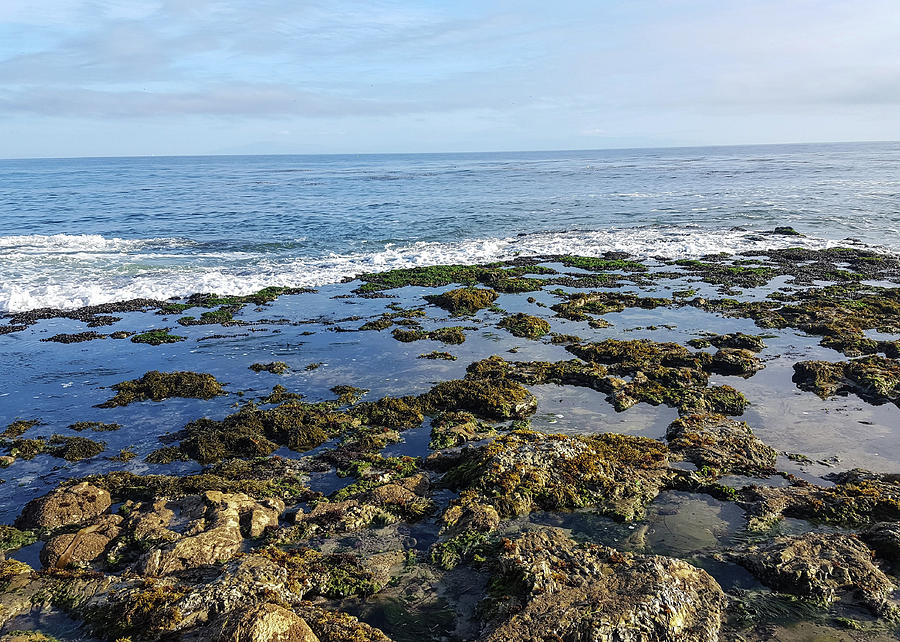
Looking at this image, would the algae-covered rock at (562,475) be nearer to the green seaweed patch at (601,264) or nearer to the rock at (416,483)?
the rock at (416,483)

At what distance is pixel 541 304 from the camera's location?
64.5 ft

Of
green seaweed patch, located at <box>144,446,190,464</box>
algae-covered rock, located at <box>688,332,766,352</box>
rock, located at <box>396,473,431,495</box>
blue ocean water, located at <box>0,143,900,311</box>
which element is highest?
blue ocean water, located at <box>0,143,900,311</box>

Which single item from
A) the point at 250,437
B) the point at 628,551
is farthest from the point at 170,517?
the point at 628,551

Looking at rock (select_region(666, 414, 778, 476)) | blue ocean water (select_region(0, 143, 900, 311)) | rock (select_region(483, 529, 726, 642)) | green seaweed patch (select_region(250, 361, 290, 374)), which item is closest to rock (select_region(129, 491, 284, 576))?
rock (select_region(483, 529, 726, 642))

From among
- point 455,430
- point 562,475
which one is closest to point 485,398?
point 455,430

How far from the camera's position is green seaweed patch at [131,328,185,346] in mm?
16250

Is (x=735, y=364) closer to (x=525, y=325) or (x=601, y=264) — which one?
(x=525, y=325)

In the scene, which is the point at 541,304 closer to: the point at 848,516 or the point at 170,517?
the point at 848,516

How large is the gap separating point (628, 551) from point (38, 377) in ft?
46.3

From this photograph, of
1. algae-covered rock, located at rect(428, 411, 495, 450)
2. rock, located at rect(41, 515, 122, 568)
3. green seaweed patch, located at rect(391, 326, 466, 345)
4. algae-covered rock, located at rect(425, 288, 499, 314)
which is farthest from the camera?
algae-covered rock, located at rect(425, 288, 499, 314)

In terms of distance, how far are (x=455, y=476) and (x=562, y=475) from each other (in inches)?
69.0

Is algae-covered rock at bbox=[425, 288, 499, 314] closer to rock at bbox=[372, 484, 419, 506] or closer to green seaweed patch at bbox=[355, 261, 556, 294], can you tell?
green seaweed patch at bbox=[355, 261, 556, 294]

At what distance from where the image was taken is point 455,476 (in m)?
9.23

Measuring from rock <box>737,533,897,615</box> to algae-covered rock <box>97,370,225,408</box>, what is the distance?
11.2 meters
